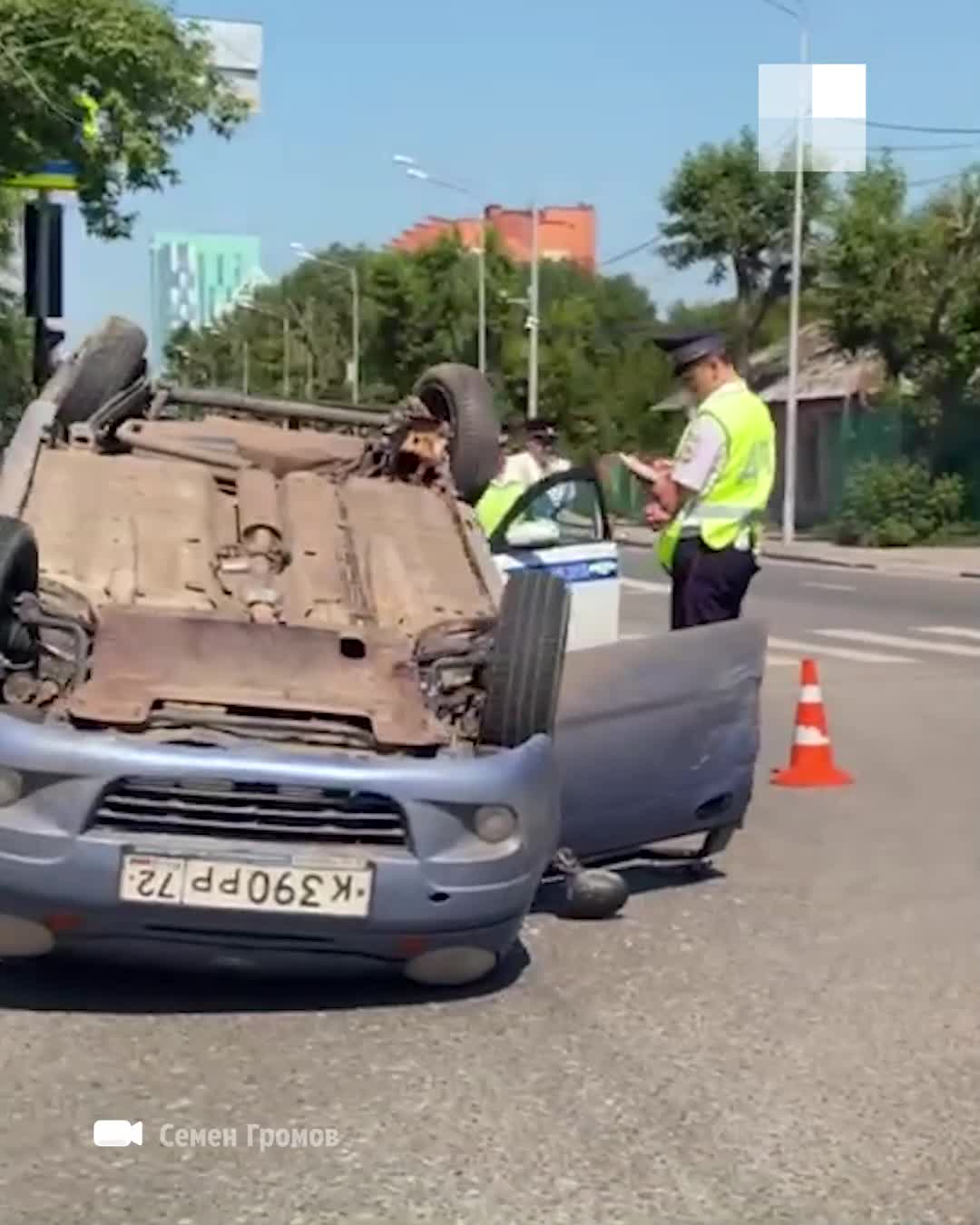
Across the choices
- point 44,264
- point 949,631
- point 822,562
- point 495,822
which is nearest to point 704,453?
point 495,822

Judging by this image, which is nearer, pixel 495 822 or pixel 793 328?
pixel 495 822

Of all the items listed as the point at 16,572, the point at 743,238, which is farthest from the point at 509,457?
the point at 743,238

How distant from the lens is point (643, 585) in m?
30.4

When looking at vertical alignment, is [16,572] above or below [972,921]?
above

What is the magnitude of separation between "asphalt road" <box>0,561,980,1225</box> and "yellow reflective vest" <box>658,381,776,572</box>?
1.94 m

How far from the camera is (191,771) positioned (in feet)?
20.6

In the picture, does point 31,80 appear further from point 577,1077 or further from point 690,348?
point 577,1077

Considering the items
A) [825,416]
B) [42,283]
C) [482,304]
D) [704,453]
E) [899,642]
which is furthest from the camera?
[482,304]

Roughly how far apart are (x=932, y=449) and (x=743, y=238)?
16308 mm

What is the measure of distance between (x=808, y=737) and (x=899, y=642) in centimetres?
962

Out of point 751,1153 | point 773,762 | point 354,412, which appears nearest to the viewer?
point 751,1153

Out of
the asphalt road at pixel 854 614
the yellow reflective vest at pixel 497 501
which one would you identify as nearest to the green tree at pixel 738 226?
the asphalt road at pixel 854 614

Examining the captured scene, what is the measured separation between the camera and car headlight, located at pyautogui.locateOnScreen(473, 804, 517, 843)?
6477mm

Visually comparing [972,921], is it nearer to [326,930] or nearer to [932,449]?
[326,930]
